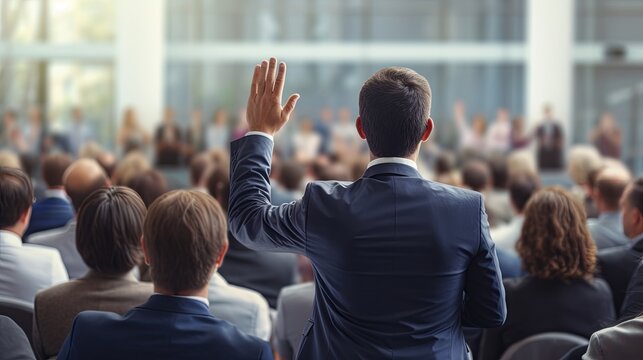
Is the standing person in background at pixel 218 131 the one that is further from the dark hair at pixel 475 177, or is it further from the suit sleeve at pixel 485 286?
the suit sleeve at pixel 485 286

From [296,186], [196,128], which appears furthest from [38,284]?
[196,128]

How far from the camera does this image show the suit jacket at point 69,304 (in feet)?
8.80

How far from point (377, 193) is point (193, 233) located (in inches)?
18.9

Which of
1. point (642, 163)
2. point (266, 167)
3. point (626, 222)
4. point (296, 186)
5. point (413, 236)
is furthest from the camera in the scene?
point (642, 163)

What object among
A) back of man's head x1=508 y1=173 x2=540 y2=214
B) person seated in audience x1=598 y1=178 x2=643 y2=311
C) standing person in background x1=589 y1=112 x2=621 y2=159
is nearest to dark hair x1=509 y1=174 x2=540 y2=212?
back of man's head x1=508 y1=173 x2=540 y2=214

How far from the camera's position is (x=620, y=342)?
81.2 inches

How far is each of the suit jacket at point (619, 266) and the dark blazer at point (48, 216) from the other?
2779 millimetres

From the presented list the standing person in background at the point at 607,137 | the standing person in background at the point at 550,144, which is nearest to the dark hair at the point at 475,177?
the standing person in background at the point at 550,144

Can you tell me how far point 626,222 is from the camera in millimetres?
3584

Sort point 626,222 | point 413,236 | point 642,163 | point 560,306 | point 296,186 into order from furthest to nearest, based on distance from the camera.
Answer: point 642,163 → point 296,186 → point 626,222 → point 560,306 → point 413,236

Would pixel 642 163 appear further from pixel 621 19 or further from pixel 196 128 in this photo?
pixel 196 128

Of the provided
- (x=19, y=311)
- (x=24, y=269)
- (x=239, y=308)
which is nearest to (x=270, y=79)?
(x=239, y=308)

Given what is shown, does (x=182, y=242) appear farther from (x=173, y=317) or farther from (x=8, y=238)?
(x=8, y=238)

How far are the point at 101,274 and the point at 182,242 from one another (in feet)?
2.42
